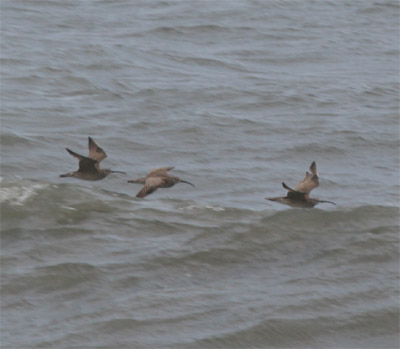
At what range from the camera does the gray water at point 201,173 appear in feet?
39.8

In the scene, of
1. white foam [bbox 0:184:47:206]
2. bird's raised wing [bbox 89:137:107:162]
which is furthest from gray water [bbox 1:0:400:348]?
bird's raised wing [bbox 89:137:107:162]

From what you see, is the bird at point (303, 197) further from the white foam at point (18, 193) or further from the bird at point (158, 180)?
the white foam at point (18, 193)

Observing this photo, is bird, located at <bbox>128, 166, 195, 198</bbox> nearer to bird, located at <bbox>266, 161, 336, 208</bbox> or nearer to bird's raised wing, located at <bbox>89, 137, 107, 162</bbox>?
bird's raised wing, located at <bbox>89, 137, 107, 162</bbox>

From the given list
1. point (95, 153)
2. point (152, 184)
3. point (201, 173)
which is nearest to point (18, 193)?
point (95, 153)

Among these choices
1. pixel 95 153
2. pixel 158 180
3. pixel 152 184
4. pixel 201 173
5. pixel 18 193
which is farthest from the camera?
pixel 201 173

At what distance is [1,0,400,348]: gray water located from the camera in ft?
39.8

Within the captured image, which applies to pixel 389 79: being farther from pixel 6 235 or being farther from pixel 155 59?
pixel 6 235

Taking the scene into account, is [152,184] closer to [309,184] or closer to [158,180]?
[158,180]

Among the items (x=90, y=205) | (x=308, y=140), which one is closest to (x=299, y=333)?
(x=90, y=205)

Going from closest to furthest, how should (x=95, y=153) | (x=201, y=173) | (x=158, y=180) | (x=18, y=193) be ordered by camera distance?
(x=158, y=180)
(x=95, y=153)
(x=18, y=193)
(x=201, y=173)

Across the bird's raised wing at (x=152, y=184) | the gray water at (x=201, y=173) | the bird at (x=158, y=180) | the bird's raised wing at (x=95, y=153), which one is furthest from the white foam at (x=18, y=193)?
the bird's raised wing at (x=152, y=184)

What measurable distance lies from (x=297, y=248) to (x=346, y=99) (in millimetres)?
7279

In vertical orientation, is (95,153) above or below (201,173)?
above

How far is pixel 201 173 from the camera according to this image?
16812mm
